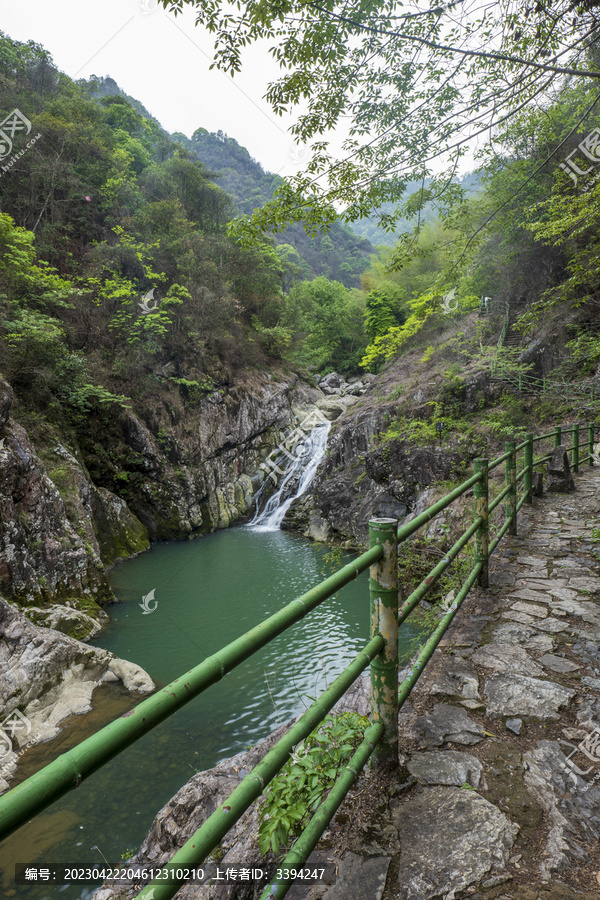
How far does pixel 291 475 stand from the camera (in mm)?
16141

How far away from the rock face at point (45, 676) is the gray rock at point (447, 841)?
4744 millimetres

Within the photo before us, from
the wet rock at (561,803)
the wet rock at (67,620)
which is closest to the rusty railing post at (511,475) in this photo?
the wet rock at (561,803)

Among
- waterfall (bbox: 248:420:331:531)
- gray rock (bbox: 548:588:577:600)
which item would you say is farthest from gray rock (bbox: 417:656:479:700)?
waterfall (bbox: 248:420:331:531)

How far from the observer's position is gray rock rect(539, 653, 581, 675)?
2.41 m

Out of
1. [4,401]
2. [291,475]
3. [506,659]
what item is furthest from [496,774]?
[291,475]

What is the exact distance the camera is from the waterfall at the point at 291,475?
49.2ft

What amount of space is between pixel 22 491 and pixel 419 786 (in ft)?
26.1

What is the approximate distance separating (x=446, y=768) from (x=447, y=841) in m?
0.34

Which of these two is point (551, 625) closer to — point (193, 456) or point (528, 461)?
point (528, 461)

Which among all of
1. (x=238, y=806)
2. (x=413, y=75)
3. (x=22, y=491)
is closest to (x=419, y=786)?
(x=238, y=806)

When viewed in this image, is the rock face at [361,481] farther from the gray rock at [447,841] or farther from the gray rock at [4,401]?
the gray rock at [447,841]

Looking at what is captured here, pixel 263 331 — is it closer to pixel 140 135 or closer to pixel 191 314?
pixel 191 314

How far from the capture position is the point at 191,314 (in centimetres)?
1672

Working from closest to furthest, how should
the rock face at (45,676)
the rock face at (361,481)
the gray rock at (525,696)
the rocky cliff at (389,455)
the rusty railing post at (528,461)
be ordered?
the gray rock at (525,696)
the rock face at (45,676)
the rusty railing post at (528,461)
the rocky cliff at (389,455)
the rock face at (361,481)
